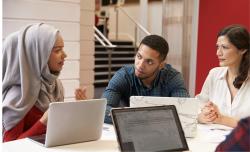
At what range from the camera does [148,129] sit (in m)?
1.33

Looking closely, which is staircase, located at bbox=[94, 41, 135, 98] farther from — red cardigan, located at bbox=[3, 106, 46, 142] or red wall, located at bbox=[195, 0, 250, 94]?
red cardigan, located at bbox=[3, 106, 46, 142]

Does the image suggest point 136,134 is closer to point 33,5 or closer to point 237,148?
point 237,148

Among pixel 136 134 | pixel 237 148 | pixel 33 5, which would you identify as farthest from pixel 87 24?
pixel 237 148

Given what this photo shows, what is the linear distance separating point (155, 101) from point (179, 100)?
0.11m

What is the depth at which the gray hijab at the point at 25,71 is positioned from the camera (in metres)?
1.73

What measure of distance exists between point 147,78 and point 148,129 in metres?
0.78

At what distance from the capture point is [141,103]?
157cm

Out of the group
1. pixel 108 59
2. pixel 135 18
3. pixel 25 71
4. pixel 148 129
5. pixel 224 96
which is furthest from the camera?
pixel 135 18

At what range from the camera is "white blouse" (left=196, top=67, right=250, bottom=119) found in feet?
7.00

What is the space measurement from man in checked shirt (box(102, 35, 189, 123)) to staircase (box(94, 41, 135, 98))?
3.96 metres

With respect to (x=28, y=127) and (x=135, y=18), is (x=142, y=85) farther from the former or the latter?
(x=135, y=18)

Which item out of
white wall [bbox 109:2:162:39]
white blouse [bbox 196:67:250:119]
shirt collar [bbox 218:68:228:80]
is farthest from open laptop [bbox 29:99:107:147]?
white wall [bbox 109:2:162:39]

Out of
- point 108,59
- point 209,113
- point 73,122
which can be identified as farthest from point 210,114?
point 108,59

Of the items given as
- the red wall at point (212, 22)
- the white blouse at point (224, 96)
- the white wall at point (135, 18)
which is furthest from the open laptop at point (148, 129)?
the white wall at point (135, 18)
